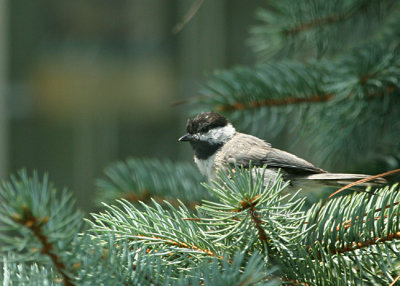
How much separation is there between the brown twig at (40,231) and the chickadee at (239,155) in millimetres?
649

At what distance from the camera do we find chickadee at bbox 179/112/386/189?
1.09 m

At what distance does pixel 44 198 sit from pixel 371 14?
1.00m

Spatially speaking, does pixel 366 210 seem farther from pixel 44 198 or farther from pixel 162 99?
pixel 162 99

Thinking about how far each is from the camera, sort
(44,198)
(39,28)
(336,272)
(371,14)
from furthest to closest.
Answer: (39,28), (371,14), (336,272), (44,198)

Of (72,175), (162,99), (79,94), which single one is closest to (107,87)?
(79,94)

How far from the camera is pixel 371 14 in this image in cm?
114

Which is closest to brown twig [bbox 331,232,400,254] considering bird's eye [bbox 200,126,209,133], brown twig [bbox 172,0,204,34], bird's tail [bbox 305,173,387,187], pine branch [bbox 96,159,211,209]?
bird's tail [bbox 305,173,387,187]

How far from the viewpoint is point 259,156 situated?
116cm

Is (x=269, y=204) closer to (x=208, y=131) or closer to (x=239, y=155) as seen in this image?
(x=239, y=155)

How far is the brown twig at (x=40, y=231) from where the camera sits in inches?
15.2

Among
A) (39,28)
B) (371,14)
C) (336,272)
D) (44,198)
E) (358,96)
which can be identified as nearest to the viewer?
(44,198)

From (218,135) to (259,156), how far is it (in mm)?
157

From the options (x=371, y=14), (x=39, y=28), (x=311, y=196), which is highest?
(x=39, y=28)

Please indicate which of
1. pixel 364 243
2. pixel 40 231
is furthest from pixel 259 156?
pixel 40 231
